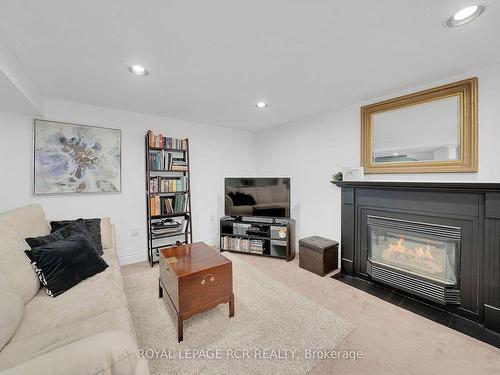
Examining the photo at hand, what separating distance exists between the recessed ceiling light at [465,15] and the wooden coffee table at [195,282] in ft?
7.54

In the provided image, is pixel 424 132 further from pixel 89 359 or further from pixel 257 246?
pixel 89 359

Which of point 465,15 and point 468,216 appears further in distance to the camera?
point 468,216

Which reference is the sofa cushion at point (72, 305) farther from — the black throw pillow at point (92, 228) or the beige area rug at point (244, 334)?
the black throw pillow at point (92, 228)

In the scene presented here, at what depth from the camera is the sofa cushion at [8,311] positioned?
101 cm

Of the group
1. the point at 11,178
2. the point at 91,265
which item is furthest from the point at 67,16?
the point at 11,178

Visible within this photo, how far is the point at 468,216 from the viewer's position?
1902mm

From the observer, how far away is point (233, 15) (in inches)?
51.0

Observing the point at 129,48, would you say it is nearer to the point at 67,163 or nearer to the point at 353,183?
the point at 67,163

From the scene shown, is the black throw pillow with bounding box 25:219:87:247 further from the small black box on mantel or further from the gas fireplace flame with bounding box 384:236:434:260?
the gas fireplace flame with bounding box 384:236:434:260

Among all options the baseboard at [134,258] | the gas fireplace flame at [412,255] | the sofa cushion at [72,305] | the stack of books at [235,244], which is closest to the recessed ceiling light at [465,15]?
the gas fireplace flame at [412,255]

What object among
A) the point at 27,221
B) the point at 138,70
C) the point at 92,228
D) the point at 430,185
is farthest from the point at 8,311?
the point at 430,185

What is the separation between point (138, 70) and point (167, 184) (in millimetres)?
1649

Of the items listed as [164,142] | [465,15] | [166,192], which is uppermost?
[465,15]

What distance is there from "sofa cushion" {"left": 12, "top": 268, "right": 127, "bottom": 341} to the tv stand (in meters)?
2.02
